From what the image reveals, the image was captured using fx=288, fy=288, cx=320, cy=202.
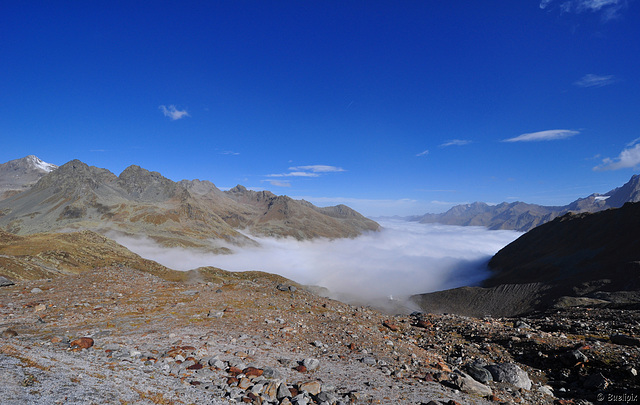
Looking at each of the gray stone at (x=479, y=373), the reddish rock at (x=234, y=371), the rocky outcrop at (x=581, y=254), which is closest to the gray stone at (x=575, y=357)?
the gray stone at (x=479, y=373)

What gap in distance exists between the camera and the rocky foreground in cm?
893

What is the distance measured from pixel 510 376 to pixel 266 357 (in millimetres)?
10727

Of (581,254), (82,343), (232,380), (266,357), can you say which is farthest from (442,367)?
(581,254)

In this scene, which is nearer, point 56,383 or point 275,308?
point 56,383

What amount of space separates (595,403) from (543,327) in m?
16.0

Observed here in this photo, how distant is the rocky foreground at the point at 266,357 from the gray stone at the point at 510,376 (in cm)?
5

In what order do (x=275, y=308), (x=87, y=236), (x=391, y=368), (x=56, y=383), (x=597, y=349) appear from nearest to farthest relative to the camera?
(x=56, y=383) → (x=391, y=368) → (x=597, y=349) → (x=275, y=308) → (x=87, y=236)

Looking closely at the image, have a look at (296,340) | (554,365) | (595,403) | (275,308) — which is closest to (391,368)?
(296,340)

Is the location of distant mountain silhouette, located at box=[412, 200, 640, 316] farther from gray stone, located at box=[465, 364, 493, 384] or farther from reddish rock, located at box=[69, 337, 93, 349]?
reddish rock, located at box=[69, 337, 93, 349]

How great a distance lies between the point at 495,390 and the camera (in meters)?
11.7

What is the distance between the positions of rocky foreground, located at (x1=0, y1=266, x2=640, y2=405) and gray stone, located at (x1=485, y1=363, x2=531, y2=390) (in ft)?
0.17

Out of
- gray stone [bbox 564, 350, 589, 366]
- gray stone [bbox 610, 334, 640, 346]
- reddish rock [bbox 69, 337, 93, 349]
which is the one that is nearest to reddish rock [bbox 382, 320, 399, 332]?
gray stone [bbox 564, 350, 589, 366]

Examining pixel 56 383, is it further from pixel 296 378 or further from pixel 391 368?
pixel 391 368

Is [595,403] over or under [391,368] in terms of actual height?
under
